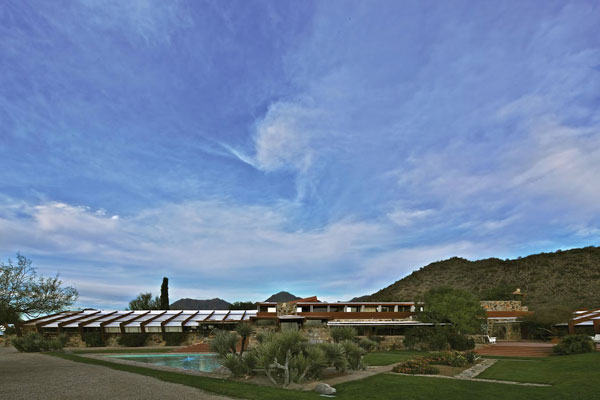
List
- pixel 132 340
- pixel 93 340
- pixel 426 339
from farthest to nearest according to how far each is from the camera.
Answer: pixel 93 340
pixel 132 340
pixel 426 339

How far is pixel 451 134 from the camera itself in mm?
30812

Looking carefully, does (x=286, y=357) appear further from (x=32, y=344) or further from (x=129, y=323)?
(x=129, y=323)

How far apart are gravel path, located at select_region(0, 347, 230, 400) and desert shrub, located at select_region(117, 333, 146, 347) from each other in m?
30.0

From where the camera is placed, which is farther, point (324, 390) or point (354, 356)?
point (354, 356)

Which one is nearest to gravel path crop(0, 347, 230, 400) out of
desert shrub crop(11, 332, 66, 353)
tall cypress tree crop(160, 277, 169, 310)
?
desert shrub crop(11, 332, 66, 353)

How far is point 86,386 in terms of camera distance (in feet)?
46.2

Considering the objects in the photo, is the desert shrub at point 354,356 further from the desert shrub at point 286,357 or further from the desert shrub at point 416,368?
the desert shrub at point 286,357

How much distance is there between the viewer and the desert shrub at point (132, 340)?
4566cm

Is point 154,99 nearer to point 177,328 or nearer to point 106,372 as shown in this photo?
point 106,372

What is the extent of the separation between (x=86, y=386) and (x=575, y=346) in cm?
2972

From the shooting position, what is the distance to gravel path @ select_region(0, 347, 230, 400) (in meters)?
12.5

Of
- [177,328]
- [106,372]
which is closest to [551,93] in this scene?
[106,372]

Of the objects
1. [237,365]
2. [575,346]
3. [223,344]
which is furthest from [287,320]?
[575,346]

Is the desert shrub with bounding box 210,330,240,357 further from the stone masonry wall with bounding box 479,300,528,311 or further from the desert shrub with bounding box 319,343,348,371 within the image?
the stone masonry wall with bounding box 479,300,528,311
